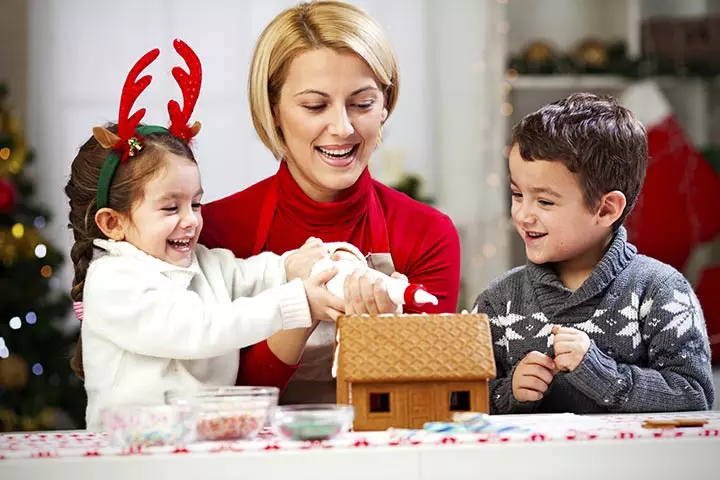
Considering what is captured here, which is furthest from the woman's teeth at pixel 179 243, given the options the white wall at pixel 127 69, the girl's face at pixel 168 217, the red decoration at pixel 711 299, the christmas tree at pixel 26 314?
the red decoration at pixel 711 299

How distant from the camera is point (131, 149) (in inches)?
63.0

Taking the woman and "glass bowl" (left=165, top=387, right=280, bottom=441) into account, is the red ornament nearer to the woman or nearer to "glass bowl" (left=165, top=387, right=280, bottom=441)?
the woman

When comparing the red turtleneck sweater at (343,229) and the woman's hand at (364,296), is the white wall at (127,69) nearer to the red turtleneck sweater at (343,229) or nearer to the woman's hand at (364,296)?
the red turtleneck sweater at (343,229)

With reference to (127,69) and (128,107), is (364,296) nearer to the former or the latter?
(128,107)

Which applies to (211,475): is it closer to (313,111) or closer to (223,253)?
(223,253)

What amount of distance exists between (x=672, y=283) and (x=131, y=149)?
0.90m

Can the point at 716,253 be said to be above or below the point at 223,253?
above

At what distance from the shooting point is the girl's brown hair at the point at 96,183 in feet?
5.22

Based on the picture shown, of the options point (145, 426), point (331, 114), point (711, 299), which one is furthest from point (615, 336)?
point (711, 299)

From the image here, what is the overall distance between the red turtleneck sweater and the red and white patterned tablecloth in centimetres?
50

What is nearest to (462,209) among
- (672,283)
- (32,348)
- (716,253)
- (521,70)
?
(521,70)

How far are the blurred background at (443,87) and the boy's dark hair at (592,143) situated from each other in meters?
2.40

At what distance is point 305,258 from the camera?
164 cm

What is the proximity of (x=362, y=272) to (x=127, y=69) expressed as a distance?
3210 millimetres
